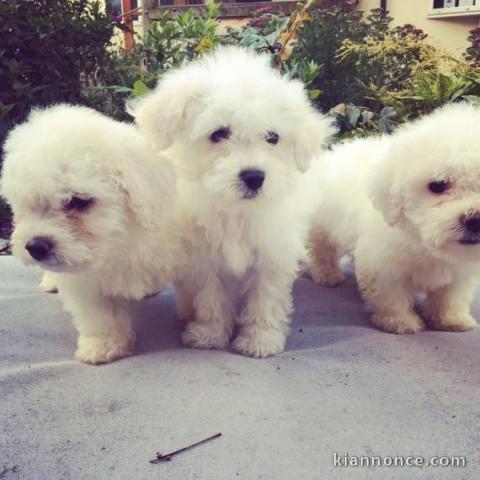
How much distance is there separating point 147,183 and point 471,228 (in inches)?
52.2

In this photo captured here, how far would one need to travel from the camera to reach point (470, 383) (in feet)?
7.18

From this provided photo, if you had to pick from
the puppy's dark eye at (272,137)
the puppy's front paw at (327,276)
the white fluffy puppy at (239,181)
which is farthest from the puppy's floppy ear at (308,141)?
the puppy's front paw at (327,276)

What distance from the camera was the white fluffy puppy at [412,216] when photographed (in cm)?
220

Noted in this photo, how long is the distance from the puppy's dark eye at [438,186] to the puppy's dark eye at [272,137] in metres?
0.69

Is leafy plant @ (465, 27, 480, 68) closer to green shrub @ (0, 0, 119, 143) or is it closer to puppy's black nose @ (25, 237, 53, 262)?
green shrub @ (0, 0, 119, 143)

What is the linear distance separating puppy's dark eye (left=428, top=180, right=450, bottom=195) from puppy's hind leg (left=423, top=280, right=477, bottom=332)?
64 centimetres

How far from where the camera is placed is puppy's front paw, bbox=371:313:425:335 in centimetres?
268

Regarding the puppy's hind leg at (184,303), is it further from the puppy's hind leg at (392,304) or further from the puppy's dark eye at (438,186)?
the puppy's dark eye at (438,186)

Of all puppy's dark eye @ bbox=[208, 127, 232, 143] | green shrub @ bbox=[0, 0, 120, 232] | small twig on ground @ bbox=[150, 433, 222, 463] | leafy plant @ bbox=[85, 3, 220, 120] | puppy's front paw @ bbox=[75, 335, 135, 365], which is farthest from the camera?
leafy plant @ bbox=[85, 3, 220, 120]

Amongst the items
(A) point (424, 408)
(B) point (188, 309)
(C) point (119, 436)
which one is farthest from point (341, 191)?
(C) point (119, 436)

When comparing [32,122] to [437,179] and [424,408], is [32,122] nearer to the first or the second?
[437,179]

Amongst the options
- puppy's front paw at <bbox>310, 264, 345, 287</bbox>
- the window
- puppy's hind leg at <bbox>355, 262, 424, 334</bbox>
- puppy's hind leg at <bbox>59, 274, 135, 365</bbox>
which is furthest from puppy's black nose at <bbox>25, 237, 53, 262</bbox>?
the window

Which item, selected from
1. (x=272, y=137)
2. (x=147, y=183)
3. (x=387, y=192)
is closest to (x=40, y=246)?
(x=147, y=183)

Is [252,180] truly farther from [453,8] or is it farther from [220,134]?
[453,8]
